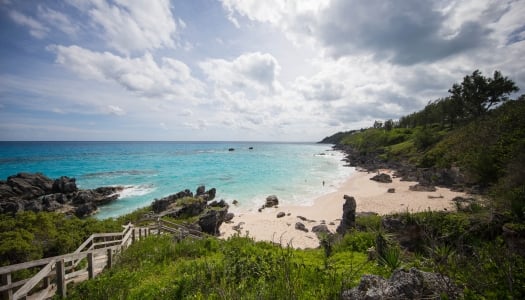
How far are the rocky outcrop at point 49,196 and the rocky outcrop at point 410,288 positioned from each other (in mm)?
36459

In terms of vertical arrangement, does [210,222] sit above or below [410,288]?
below

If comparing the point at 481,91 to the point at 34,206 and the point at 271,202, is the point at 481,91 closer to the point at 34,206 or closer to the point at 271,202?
the point at 271,202

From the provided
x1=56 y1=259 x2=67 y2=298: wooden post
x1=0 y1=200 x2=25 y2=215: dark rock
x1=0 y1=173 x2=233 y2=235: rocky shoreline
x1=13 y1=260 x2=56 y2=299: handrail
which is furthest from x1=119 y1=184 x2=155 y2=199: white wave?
x1=13 y1=260 x2=56 y2=299: handrail

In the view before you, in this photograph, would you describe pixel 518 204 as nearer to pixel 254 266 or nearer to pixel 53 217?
pixel 254 266

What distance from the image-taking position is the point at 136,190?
4034 centimetres

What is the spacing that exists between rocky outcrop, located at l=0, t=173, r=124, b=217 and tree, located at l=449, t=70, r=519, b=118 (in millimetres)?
86026

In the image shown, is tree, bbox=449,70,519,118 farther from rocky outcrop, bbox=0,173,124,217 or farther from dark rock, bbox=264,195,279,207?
rocky outcrop, bbox=0,173,124,217

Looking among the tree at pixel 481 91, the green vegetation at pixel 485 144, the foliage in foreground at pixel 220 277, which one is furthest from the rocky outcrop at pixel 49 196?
the tree at pixel 481 91

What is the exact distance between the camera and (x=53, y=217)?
12344mm

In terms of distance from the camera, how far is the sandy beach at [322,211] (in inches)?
837

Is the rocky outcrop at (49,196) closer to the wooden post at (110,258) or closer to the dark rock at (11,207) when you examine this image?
the dark rock at (11,207)

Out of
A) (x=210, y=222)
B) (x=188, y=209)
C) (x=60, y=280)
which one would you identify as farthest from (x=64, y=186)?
(x=60, y=280)

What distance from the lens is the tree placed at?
1977 inches

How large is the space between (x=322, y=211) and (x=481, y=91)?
2305 inches
